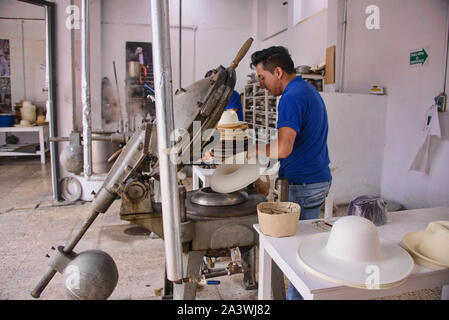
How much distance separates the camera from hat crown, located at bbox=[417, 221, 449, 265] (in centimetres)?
109

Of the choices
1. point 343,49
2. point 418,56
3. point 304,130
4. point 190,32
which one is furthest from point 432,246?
point 190,32

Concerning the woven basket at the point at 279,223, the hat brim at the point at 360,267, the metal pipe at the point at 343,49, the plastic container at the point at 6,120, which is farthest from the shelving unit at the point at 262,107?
the plastic container at the point at 6,120

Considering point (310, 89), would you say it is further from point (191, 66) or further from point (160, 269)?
point (191, 66)

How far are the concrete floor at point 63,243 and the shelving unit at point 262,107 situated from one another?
7.49 ft

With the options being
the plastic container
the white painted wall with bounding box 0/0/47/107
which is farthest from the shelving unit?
the white painted wall with bounding box 0/0/47/107

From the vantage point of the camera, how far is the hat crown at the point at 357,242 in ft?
3.27

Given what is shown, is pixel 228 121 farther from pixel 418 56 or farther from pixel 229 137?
pixel 418 56

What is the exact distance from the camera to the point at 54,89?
4.44 m

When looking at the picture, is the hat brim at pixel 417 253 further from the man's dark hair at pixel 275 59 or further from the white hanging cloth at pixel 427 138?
the white hanging cloth at pixel 427 138

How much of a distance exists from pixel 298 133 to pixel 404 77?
3.02m

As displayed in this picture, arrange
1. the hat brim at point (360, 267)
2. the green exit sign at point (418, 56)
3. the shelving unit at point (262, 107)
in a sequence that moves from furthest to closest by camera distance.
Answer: the shelving unit at point (262, 107)
the green exit sign at point (418, 56)
the hat brim at point (360, 267)

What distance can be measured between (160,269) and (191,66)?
6560mm

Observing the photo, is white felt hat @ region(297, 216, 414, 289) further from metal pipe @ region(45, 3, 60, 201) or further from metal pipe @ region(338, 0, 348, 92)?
metal pipe @ region(45, 3, 60, 201)
